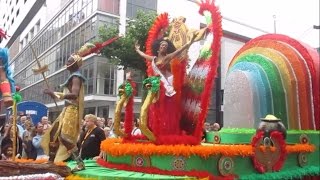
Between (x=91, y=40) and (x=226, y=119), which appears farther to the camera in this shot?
(x=91, y=40)

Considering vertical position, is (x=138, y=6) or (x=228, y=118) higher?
(x=138, y=6)

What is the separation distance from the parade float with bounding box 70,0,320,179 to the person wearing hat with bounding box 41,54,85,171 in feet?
1.31

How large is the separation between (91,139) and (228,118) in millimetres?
2438

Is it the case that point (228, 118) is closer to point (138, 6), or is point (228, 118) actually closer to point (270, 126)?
point (270, 126)

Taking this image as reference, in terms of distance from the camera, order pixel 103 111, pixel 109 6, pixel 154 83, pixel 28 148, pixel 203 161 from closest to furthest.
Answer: pixel 203 161
pixel 154 83
pixel 28 148
pixel 109 6
pixel 103 111

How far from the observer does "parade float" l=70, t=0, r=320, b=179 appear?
4.77 meters

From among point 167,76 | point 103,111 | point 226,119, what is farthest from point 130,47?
point 167,76

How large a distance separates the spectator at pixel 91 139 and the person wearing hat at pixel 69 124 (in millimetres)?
1186

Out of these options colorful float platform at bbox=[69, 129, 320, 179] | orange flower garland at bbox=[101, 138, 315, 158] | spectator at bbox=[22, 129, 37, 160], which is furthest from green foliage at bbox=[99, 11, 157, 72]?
orange flower garland at bbox=[101, 138, 315, 158]

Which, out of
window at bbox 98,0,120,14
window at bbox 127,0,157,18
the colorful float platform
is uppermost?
window at bbox 127,0,157,18

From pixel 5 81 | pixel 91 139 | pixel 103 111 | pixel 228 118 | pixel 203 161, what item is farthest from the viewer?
pixel 103 111

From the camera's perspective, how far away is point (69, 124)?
4691 millimetres

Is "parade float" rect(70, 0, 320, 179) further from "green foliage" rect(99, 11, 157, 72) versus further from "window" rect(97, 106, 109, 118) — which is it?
"window" rect(97, 106, 109, 118)

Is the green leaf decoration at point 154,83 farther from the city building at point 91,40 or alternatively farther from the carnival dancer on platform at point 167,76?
the city building at point 91,40
